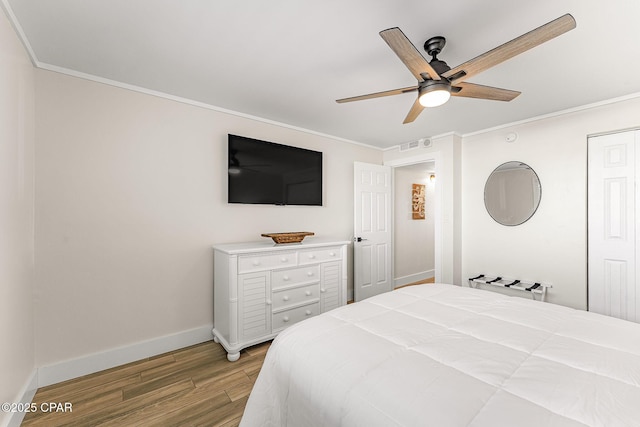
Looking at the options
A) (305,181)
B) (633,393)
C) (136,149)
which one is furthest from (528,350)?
(136,149)

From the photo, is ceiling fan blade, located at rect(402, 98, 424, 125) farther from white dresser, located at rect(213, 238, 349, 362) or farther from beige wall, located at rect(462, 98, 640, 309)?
beige wall, located at rect(462, 98, 640, 309)

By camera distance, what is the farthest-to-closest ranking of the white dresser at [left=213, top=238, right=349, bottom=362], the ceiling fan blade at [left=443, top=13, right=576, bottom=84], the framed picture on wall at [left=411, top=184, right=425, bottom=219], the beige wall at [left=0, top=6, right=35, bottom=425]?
the framed picture on wall at [left=411, top=184, right=425, bottom=219] < the white dresser at [left=213, top=238, right=349, bottom=362] < the beige wall at [left=0, top=6, right=35, bottom=425] < the ceiling fan blade at [left=443, top=13, right=576, bottom=84]

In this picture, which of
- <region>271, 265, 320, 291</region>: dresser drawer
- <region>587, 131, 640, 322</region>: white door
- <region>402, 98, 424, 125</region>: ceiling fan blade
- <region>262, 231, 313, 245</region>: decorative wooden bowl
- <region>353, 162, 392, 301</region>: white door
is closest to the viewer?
<region>402, 98, 424, 125</region>: ceiling fan blade

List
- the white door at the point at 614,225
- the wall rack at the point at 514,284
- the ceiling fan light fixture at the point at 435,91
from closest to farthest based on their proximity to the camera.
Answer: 1. the ceiling fan light fixture at the point at 435,91
2. the white door at the point at 614,225
3. the wall rack at the point at 514,284

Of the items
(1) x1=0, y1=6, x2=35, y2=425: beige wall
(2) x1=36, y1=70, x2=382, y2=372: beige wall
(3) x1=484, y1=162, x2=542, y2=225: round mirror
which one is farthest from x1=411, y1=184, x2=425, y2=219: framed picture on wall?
(1) x1=0, y1=6, x2=35, y2=425: beige wall

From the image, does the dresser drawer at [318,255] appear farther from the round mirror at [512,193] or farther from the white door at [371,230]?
the round mirror at [512,193]

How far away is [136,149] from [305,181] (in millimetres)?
1769

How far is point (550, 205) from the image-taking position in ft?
10.1

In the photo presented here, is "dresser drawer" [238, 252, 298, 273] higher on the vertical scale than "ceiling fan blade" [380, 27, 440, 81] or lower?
lower

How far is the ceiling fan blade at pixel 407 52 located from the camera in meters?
1.26

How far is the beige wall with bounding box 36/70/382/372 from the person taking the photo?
2078mm

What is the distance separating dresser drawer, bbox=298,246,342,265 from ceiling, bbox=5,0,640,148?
1504 millimetres

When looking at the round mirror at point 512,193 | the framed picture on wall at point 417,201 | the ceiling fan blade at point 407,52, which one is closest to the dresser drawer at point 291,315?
the ceiling fan blade at point 407,52

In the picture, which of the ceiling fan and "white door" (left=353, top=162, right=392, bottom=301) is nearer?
the ceiling fan
